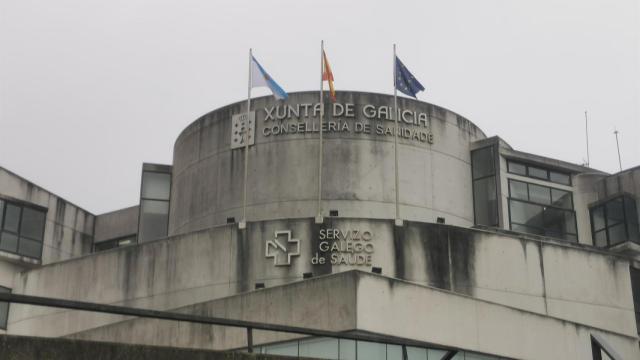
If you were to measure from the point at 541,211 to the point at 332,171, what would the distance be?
1034 cm

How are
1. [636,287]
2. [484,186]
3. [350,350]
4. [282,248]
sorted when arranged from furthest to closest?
1. [484,186]
2. [636,287]
3. [282,248]
4. [350,350]

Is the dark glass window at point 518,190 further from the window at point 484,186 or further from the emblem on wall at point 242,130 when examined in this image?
the emblem on wall at point 242,130

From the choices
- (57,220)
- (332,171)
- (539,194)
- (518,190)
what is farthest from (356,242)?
(57,220)

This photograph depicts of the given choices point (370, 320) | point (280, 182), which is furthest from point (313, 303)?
point (280, 182)

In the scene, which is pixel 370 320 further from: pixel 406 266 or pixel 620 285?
pixel 620 285

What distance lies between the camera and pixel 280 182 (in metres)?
38.4

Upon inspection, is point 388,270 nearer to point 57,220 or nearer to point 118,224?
point 57,220

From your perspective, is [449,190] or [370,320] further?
[449,190]

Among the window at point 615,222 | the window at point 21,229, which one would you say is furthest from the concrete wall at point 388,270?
the window at point 21,229

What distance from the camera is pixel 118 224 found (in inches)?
1972

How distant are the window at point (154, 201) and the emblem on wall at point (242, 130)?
5.71 m

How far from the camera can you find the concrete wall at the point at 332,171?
3803 centimetres

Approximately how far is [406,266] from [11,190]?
2093 cm

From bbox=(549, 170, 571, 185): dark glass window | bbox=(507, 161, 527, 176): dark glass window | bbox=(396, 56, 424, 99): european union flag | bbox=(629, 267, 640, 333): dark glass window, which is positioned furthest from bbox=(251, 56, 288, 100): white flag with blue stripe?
bbox=(629, 267, 640, 333): dark glass window
